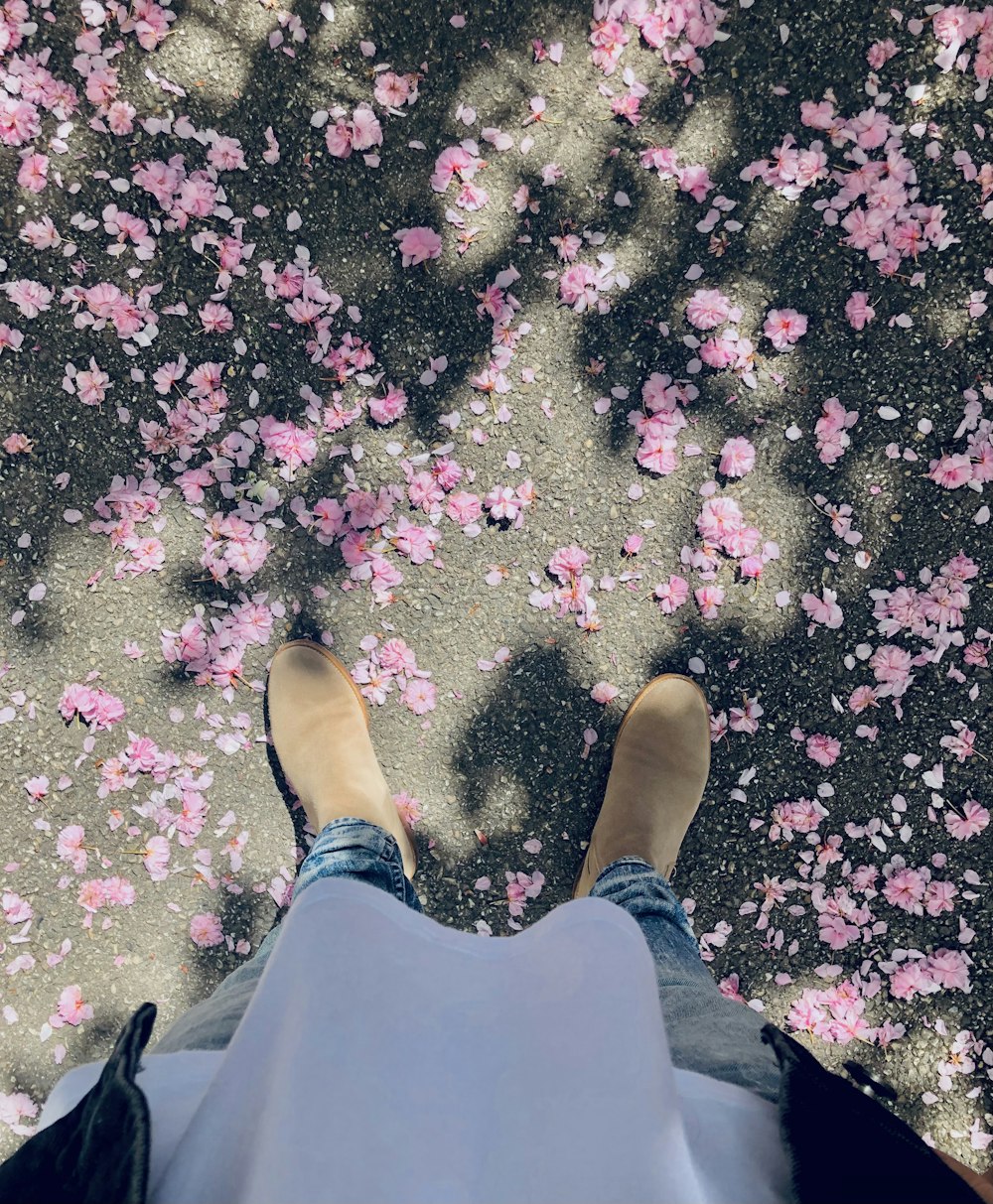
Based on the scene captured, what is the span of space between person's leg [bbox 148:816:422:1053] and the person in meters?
0.10

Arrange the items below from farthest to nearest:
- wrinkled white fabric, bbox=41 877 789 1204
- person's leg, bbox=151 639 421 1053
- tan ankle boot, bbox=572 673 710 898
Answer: tan ankle boot, bbox=572 673 710 898
person's leg, bbox=151 639 421 1053
wrinkled white fabric, bbox=41 877 789 1204

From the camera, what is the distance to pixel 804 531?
7.36 ft

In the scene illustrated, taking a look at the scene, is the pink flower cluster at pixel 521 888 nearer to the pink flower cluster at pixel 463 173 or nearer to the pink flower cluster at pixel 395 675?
the pink flower cluster at pixel 395 675

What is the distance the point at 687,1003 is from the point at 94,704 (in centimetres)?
176

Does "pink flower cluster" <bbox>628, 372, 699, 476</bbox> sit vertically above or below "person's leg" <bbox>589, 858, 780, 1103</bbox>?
above

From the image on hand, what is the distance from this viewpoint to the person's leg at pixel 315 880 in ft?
4.80

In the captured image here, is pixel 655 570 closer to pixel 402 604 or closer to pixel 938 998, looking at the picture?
pixel 402 604

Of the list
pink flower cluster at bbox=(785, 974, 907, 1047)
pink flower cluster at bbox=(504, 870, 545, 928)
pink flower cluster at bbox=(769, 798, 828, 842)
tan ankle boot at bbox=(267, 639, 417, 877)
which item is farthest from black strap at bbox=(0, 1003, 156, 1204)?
pink flower cluster at bbox=(785, 974, 907, 1047)

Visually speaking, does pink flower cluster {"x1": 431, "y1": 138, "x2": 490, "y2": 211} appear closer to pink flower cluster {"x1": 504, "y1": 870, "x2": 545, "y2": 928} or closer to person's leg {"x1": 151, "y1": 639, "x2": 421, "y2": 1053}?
person's leg {"x1": 151, "y1": 639, "x2": 421, "y2": 1053}

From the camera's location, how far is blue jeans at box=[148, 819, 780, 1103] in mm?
1405

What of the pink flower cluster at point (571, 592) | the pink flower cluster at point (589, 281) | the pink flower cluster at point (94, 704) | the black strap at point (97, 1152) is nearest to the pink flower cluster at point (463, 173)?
the pink flower cluster at point (589, 281)

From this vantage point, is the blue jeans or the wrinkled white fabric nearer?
the wrinkled white fabric

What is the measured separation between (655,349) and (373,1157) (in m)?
1.98

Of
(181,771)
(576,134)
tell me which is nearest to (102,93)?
(576,134)
